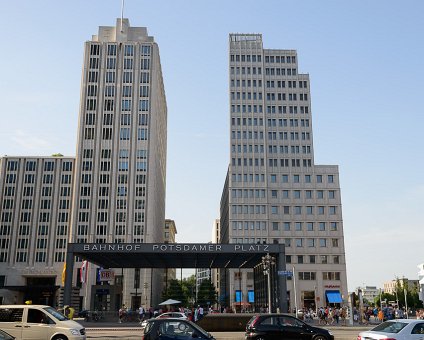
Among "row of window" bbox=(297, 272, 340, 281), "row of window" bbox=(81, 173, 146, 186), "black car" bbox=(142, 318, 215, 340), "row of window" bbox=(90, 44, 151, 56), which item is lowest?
"black car" bbox=(142, 318, 215, 340)

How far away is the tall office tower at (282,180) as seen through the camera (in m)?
90.9

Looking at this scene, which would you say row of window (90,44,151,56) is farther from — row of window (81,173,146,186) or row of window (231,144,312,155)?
row of window (231,144,312,155)

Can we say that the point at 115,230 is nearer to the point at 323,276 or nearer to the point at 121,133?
the point at 121,133

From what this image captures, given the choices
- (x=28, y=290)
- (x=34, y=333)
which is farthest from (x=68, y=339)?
(x=28, y=290)

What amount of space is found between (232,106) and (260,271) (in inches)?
2035

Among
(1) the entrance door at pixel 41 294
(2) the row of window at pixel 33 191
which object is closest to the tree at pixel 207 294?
(2) the row of window at pixel 33 191

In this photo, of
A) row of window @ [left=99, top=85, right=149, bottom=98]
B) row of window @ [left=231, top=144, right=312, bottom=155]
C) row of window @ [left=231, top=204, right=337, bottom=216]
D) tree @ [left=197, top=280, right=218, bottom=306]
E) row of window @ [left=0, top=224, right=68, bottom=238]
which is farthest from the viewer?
tree @ [left=197, top=280, right=218, bottom=306]

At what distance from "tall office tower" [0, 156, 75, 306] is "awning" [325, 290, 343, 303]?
2142 inches

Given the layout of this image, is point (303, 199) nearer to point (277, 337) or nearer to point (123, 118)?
point (123, 118)

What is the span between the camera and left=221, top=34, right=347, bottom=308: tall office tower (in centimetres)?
9094

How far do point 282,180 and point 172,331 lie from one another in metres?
82.6

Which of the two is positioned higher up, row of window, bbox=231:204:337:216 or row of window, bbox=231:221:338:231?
row of window, bbox=231:204:337:216

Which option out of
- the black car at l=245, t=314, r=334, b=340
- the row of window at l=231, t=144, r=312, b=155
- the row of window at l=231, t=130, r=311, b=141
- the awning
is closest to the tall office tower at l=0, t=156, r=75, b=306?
the row of window at l=231, t=144, r=312, b=155

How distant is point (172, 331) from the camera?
49.4 ft
